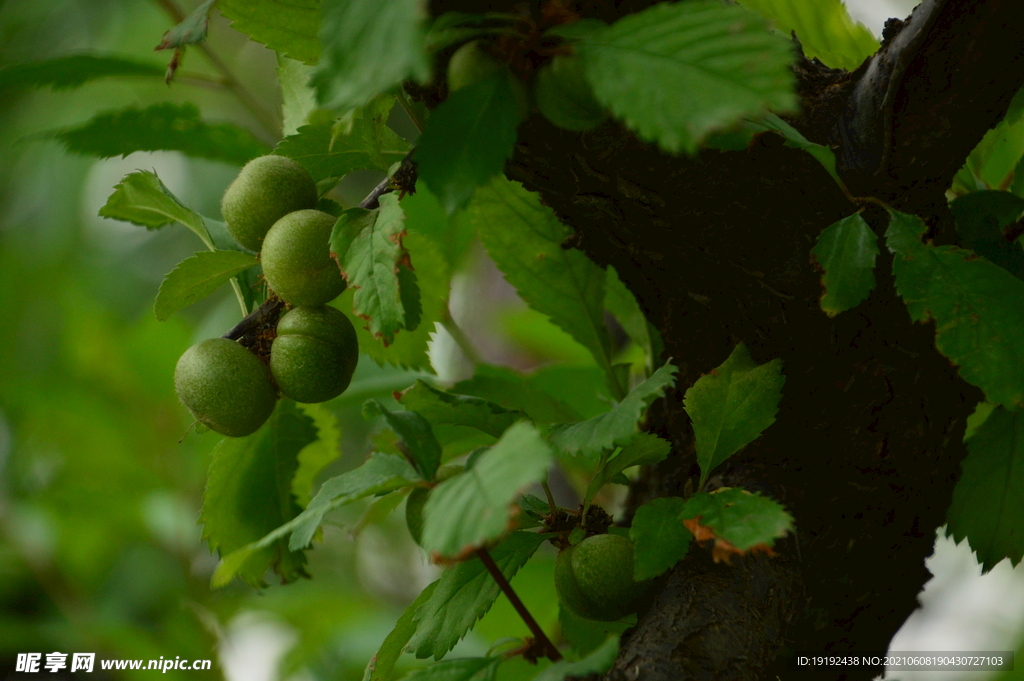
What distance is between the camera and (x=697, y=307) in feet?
2.04

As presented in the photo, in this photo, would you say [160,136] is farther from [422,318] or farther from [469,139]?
[469,139]

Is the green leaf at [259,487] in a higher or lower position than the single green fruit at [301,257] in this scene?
lower

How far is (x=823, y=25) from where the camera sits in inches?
30.5

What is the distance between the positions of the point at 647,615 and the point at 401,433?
0.22m

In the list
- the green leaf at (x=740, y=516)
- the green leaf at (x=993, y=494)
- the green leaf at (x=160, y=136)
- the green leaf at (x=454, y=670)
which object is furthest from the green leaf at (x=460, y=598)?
the green leaf at (x=160, y=136)

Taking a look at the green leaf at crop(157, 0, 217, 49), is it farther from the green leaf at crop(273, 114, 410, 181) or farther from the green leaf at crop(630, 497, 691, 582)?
the green leaf at crop(630, 497, 691, 582)

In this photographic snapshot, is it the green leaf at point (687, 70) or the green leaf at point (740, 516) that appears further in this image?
the green leaf at point (740, 516)

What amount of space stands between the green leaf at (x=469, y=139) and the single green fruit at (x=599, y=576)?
0.26 meters

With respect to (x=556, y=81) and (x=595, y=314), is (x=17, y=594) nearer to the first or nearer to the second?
(x=595, y=314)

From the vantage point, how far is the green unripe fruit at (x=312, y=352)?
0.55 metres

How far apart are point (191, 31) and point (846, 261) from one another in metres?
0.42

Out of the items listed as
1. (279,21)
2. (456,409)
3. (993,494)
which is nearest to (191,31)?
(279,21)

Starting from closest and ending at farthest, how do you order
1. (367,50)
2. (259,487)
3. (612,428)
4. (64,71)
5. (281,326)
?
(367,50)
(612,428)
(281,326)
(259,487)
(64,71)

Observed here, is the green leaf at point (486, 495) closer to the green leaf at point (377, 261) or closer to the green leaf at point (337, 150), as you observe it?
the green leaf at point (377, 261)
